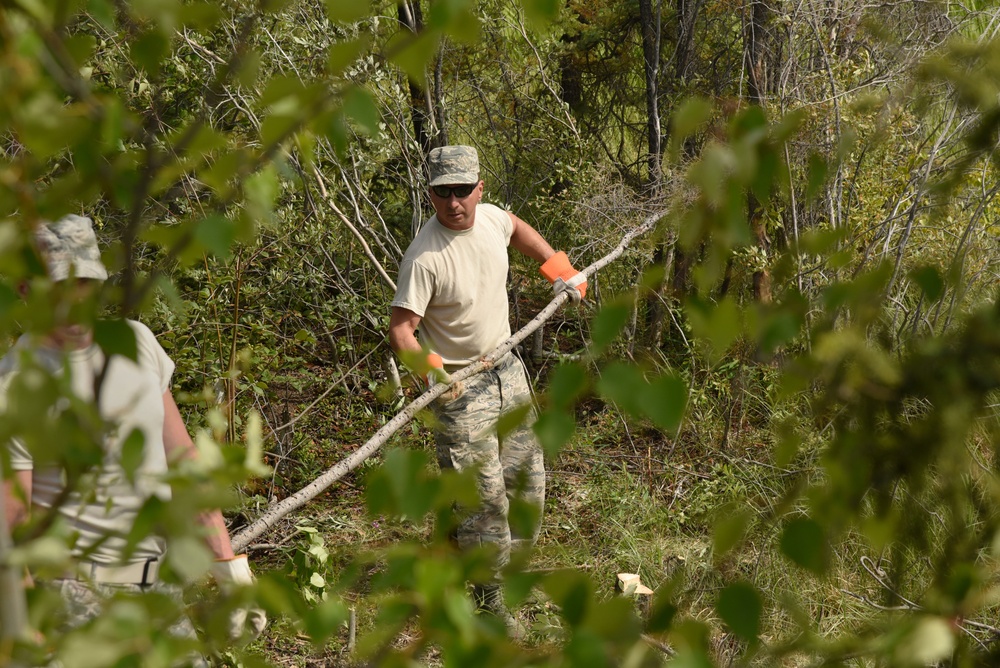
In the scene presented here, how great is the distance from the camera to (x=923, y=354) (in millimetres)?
997

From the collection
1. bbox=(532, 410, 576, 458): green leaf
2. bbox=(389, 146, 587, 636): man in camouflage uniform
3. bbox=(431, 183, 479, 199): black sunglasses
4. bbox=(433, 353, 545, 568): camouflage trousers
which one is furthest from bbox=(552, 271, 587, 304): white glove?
bbox=(532, 410, 576, 458): green leaf

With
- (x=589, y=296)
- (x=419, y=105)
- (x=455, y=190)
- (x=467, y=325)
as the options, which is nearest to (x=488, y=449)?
(x=467, y=325)

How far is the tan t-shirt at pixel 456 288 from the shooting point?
169 inches

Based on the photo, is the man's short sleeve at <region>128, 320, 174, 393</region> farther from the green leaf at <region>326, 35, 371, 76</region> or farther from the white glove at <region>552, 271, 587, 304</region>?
the white glove at <region>552, 271, 587, 304</region>

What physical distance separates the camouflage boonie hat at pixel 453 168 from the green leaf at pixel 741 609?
11.5 feet

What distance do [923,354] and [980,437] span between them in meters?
3.88

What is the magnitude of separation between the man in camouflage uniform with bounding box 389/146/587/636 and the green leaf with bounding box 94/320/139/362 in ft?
10.9

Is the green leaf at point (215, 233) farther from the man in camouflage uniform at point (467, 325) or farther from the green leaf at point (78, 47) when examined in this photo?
the man in camouflage uniform at point (467, 325)

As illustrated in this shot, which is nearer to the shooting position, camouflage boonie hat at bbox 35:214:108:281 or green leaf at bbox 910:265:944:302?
green leaf at bbox 910:265:944:302

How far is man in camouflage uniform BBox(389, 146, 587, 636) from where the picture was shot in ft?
14.0

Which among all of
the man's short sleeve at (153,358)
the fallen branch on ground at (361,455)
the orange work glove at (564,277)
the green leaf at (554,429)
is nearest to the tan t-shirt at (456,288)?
the fallen branch on ground at (361,455)

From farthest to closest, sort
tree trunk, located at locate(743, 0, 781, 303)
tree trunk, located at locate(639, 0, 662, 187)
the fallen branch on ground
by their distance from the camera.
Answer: tree trunk, located at locate(639, 0, 662, 187) → tree trunk, located at locate(743, 0, 781, 303) → the fallen branch on ground

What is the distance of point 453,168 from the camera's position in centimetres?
423

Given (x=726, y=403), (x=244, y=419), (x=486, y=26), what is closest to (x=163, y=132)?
(x=244, y=419)
